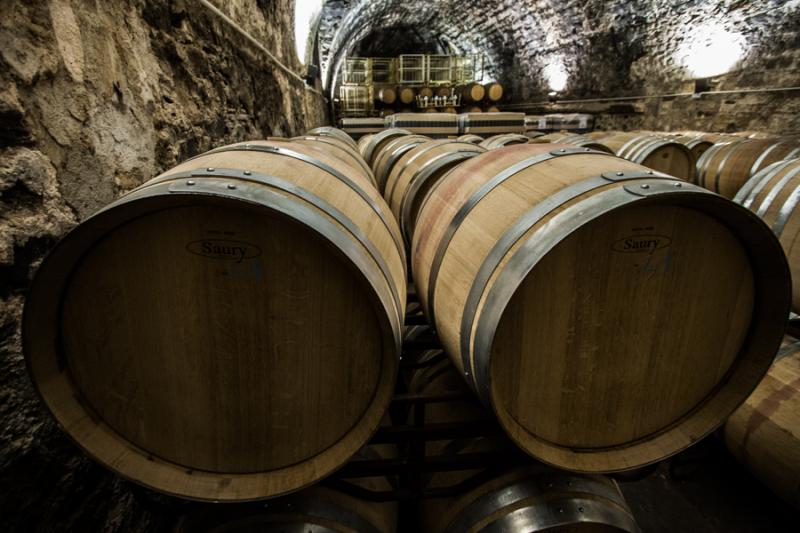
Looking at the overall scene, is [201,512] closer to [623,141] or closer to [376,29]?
[623,141]

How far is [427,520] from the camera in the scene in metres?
1.53

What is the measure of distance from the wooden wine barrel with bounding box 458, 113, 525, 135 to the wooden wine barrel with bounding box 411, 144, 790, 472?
5.91m

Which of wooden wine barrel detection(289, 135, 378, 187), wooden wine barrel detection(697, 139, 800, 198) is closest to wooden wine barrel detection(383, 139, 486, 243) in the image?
wooden wine barrel detection(289, 135, 378, 187)

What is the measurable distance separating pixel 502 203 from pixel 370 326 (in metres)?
0.59

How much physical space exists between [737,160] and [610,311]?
163 inches

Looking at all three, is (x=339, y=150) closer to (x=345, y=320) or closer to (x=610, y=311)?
(x=345, y=320)

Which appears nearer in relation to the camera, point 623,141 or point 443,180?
point 443,180

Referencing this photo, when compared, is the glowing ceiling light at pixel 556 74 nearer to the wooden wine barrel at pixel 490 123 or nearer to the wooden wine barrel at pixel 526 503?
the wooden wine barrel at pixel 490 123

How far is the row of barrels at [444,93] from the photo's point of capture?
12672mm

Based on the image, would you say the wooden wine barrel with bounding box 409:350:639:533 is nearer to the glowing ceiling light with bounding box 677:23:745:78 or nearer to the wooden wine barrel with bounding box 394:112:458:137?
the wooden wine barrel with bounding box 394:112:458:137

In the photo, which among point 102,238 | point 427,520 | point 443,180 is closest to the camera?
point 102,238

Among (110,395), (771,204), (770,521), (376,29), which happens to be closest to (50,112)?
(110,395)

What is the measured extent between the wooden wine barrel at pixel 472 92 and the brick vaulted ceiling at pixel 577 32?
2.10 metres

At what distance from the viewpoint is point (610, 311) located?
1178 mm
